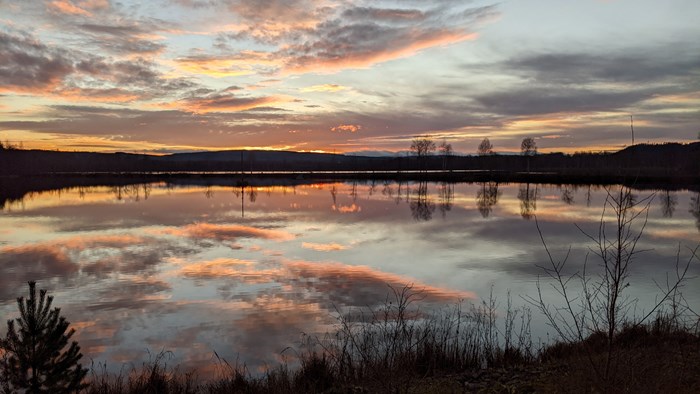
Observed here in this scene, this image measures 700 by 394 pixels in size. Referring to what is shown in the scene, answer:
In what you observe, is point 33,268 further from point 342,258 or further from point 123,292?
point 342,258

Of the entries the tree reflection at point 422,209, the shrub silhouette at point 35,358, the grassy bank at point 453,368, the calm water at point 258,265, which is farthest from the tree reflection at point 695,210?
the shrub silhouette at point 35,358

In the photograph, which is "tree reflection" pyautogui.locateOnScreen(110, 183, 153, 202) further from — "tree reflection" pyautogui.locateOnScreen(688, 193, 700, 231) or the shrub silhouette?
"tree reflection" pyautogui.locateOnScreen(688, 193, 700, 231)

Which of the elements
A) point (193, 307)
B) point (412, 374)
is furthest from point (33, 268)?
point (412, 374)

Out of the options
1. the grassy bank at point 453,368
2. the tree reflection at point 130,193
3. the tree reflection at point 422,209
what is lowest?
the grassy bank at point 453,368

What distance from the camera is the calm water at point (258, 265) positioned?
1126 centimetres

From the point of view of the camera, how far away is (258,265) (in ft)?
58.6

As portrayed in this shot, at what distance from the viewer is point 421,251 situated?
69.3 ft

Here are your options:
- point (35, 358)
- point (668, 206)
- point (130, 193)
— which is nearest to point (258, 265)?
point (35, 358)

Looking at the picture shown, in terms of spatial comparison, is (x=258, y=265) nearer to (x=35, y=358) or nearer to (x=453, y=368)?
(x=453, y=368)

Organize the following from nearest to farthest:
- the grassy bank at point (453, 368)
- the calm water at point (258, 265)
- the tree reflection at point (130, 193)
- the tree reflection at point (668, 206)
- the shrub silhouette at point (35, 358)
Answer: the shrub silhouette at point (35, 358), the grassy bank at point (453, 368), the calm water at point (258, 265), the tree reflection at point (668, 206), the tree reflection at point (130, 193)

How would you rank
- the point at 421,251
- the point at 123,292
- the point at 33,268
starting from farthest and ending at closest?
the point at 421,251
the point at 33,268
the point at 123,292

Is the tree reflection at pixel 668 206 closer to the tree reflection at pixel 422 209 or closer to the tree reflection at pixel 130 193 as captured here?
the tree reflection at pixel 422 209

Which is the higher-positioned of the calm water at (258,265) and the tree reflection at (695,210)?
the tree reflection at (695,210)

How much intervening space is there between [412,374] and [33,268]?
1607 cm
